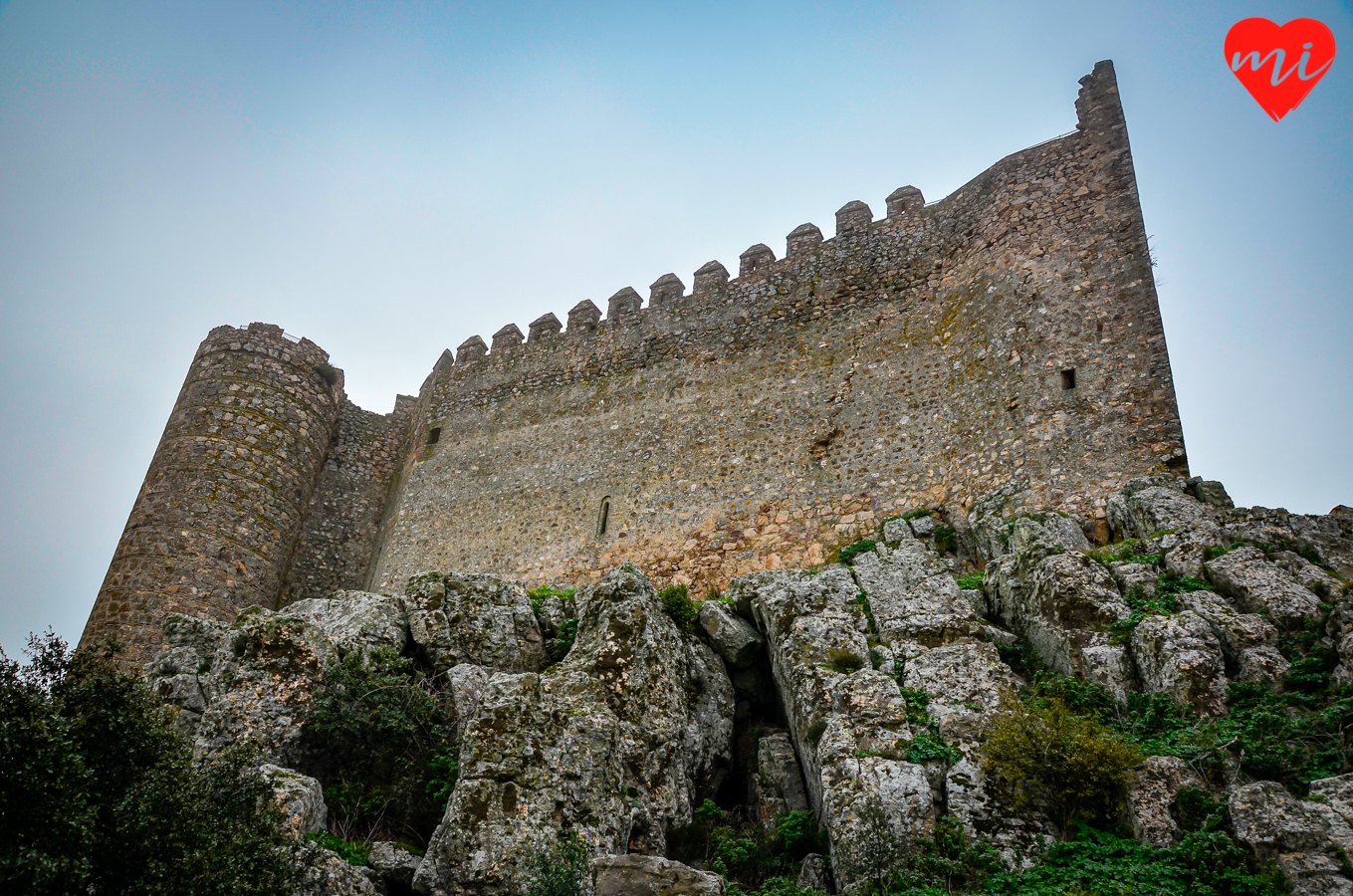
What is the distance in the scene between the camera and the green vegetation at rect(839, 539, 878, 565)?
14.6 metres

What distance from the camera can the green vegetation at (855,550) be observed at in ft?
47.9

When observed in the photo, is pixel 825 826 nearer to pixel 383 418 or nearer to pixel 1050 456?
pixel 1050 456

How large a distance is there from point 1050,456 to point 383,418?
16.2 meters

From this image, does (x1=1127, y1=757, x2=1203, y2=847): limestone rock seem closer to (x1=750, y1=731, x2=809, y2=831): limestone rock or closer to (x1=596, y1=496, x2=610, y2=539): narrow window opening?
(x1=750, y1=731, x2=809, y2=831): limestone rock

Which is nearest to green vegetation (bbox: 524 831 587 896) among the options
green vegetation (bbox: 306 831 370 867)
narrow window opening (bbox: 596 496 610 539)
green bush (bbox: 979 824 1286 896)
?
green vegetation (bbox: 306 831 370 867)

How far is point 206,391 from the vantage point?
20578 millimetres

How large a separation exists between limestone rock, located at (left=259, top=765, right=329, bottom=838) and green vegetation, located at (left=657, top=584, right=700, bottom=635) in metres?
4.46

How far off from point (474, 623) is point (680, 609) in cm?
262

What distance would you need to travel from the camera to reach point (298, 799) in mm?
8578

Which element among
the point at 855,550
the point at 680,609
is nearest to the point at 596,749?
the point at 680,609

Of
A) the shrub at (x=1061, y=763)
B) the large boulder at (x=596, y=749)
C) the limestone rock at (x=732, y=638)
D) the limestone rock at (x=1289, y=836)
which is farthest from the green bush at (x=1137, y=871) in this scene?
the limestone rock at (x=732, y=638)

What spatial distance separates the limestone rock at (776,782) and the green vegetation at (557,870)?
2208 millimetres

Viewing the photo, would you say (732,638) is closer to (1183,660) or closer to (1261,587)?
(1183,660)

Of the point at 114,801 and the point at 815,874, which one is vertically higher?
the point at 815,874
